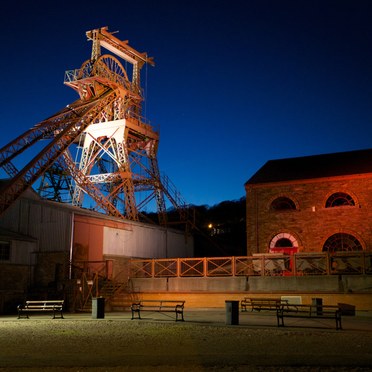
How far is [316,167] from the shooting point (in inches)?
1233

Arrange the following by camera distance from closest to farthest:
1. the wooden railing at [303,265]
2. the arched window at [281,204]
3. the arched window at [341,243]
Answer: the wooden railing at [303,265] < the arched window at [341,243] < the arched window at [281,204]

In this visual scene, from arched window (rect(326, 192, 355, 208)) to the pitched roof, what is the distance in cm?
118

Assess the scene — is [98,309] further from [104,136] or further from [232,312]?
[104,136]

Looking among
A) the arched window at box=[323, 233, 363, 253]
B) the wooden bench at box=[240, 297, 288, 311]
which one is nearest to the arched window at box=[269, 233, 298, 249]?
the arched window at box=[323, 233, 363, 253]

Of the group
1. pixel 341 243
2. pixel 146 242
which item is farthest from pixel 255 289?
pixel 146 242

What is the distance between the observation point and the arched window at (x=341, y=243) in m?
28.0

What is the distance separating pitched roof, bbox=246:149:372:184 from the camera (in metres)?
29.5

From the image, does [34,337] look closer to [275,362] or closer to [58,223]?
[275,362]

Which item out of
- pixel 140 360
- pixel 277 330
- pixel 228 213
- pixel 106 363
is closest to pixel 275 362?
pixel 140 360

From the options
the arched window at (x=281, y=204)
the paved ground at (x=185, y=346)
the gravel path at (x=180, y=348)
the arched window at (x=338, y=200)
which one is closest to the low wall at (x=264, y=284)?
the paved ground at (x=185, y=346)

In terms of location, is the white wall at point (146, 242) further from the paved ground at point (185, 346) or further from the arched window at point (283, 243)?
the paved ground at point (185, 346)

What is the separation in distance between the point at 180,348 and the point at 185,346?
0.37 m

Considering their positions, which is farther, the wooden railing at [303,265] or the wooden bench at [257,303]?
the wooden railing at [303,265]

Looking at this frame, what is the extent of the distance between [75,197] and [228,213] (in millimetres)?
38757
